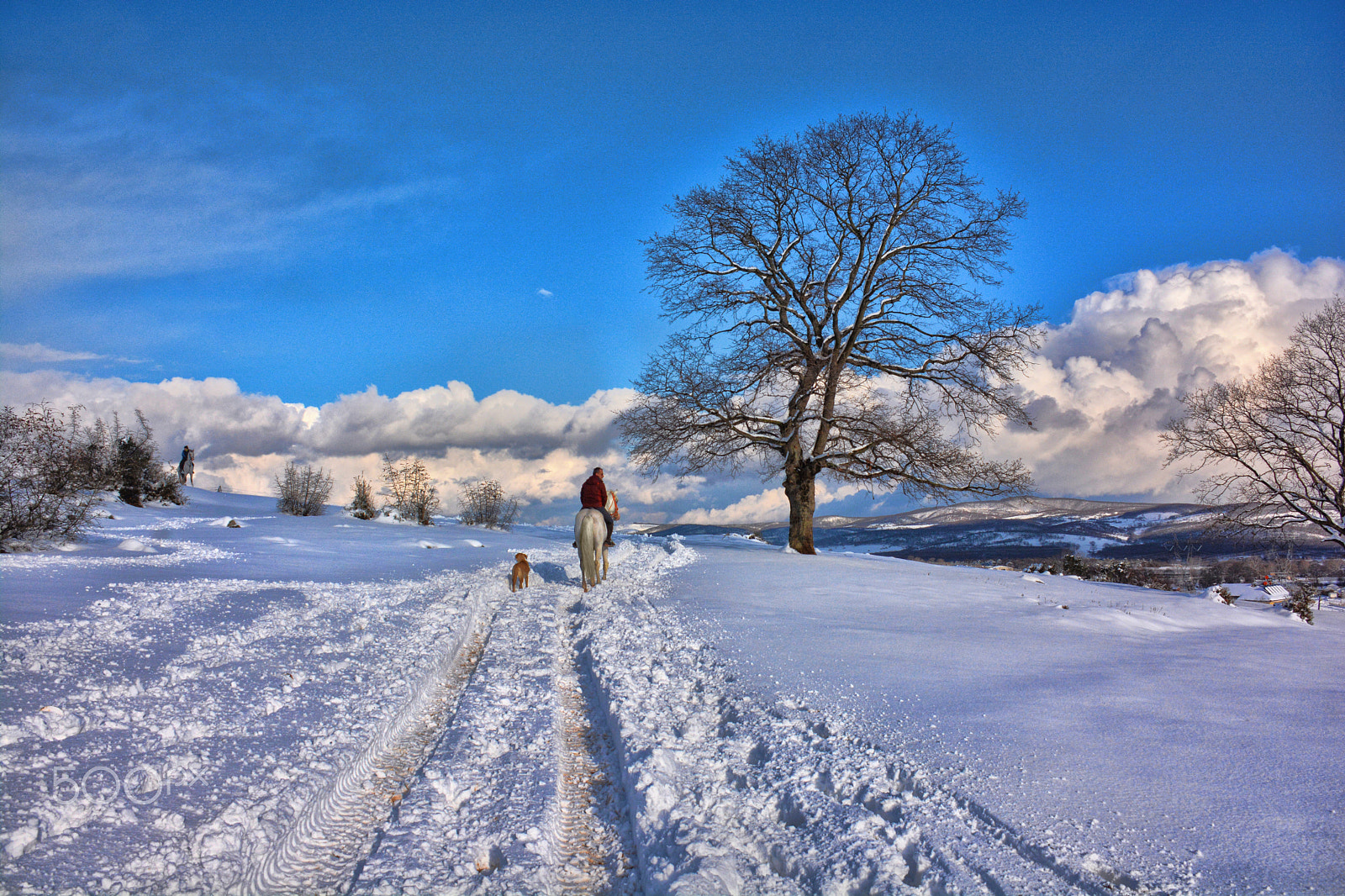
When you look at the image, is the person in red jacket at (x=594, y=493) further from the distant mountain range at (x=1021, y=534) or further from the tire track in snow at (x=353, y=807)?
the distant mountain range at (x=1021, y=534)

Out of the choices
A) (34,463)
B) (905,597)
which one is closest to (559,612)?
(905,597)

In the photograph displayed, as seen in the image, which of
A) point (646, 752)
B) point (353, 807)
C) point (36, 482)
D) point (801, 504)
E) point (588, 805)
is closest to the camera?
point (353, 807)

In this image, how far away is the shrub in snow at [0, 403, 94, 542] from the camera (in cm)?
1016

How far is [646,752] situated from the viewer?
413 cm

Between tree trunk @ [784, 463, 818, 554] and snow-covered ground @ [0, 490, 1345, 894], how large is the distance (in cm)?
897

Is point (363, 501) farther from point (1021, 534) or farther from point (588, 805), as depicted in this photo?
point (1021, 534)

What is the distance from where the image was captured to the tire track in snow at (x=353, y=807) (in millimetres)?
2936

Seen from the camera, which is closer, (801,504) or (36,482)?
(36,482)

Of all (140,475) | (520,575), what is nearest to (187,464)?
(140,475)

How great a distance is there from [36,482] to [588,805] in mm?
11936

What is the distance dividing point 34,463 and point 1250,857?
585 inches

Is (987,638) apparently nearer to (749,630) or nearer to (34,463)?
(749,630)

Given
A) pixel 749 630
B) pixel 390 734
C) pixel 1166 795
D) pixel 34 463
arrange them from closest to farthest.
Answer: pixel 1166 795 → pixel 390 734 → pixel 749 630 → pixel 34 463

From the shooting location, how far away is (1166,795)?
3.26m
